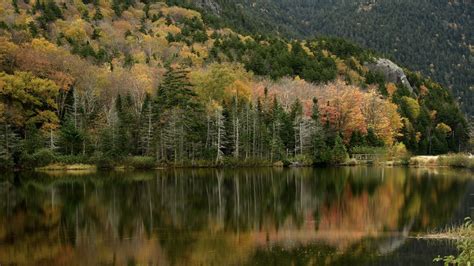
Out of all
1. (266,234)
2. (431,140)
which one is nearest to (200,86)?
(431,140)

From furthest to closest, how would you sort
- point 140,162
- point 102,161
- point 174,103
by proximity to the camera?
1. point 174,103
2. point 140,162
3. point 102,161

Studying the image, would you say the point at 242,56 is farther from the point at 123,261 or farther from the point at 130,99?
the point at 123,261

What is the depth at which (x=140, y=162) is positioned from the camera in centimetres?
9531

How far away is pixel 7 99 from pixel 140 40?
202 feet

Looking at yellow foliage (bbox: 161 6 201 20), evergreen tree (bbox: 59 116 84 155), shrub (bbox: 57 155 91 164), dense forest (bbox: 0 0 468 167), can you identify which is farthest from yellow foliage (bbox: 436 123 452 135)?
shrub (bbox: 57 155 91 164)

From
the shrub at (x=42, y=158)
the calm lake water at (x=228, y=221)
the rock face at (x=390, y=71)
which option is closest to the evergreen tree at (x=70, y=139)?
the shrub at (x=42, y=158)

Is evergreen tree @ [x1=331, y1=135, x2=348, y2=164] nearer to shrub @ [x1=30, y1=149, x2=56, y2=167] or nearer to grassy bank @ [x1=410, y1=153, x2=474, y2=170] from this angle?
grassy bank @ [x1=410, y1=153, x2=474, y2=170]

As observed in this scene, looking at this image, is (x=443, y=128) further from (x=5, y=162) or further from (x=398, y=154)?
(x=5, y=162)

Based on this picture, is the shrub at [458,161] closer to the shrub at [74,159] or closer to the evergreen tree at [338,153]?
the evergreen tree at [338,153]

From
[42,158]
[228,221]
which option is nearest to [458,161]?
[42,158]

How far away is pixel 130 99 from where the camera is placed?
106m

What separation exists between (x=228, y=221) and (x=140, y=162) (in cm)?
5630

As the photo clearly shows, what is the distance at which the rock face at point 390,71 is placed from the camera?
170 metres

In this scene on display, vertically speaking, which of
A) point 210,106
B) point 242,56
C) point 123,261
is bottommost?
point 123,261
